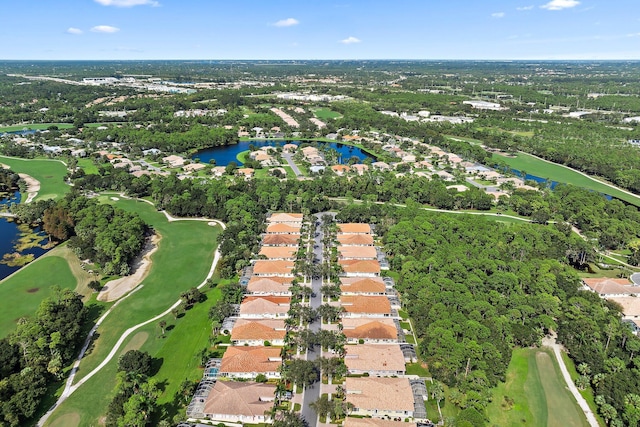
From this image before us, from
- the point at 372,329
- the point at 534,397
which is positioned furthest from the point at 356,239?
the point at 534,397

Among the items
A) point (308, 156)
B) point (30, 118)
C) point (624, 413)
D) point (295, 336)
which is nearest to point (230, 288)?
point (295, 336)

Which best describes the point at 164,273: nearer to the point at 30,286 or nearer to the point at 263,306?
the point at 30,286

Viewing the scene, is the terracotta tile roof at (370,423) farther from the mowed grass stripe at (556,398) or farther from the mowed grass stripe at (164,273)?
the mowed grass stripe at (164,273)

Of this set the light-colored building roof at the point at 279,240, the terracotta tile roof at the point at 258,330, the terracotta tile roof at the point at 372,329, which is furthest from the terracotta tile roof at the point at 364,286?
the light-colored building roof at the point at 279,240

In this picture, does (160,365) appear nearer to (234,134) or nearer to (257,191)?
(257,191)

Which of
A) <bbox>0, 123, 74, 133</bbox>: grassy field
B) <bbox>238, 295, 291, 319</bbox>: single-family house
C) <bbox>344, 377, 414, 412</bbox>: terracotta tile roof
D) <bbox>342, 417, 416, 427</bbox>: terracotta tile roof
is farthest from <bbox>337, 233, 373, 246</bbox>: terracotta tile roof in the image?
<bbox>0, 123, 74, 133</bbox>: grassy field
